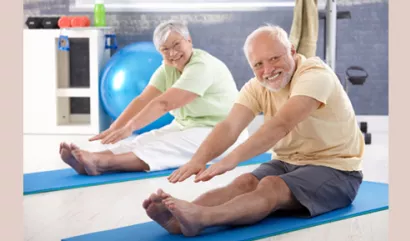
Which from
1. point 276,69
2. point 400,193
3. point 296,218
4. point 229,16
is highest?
point 229,16

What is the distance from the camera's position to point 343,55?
21.1 ft

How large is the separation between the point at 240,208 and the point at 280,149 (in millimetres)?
519

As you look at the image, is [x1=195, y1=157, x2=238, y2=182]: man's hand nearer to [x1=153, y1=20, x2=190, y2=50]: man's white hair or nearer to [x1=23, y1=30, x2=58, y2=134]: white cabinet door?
[x1=153, y1=20, x2=190, y2=50]: man's white hair

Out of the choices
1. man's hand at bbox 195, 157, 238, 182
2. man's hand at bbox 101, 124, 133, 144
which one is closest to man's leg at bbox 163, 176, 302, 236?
man's hand at bbox 195, 157, 238, 182

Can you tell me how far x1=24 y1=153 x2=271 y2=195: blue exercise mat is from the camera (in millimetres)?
3659

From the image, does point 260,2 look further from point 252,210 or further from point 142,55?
point 252,210

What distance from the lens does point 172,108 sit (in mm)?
3893

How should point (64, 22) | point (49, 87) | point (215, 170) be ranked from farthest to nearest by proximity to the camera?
point (49, 87) < point (64, 22) < point (215, 170)

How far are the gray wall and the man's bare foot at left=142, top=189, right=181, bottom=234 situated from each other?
413 cm

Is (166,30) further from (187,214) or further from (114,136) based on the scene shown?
(187,214)

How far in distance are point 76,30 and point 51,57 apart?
0.35m

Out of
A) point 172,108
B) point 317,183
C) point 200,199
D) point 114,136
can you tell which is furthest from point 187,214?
point 172,108

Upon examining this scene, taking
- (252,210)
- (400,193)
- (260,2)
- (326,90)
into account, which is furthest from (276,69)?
(260,2)

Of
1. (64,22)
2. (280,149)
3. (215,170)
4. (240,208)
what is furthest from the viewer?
(64,22)
